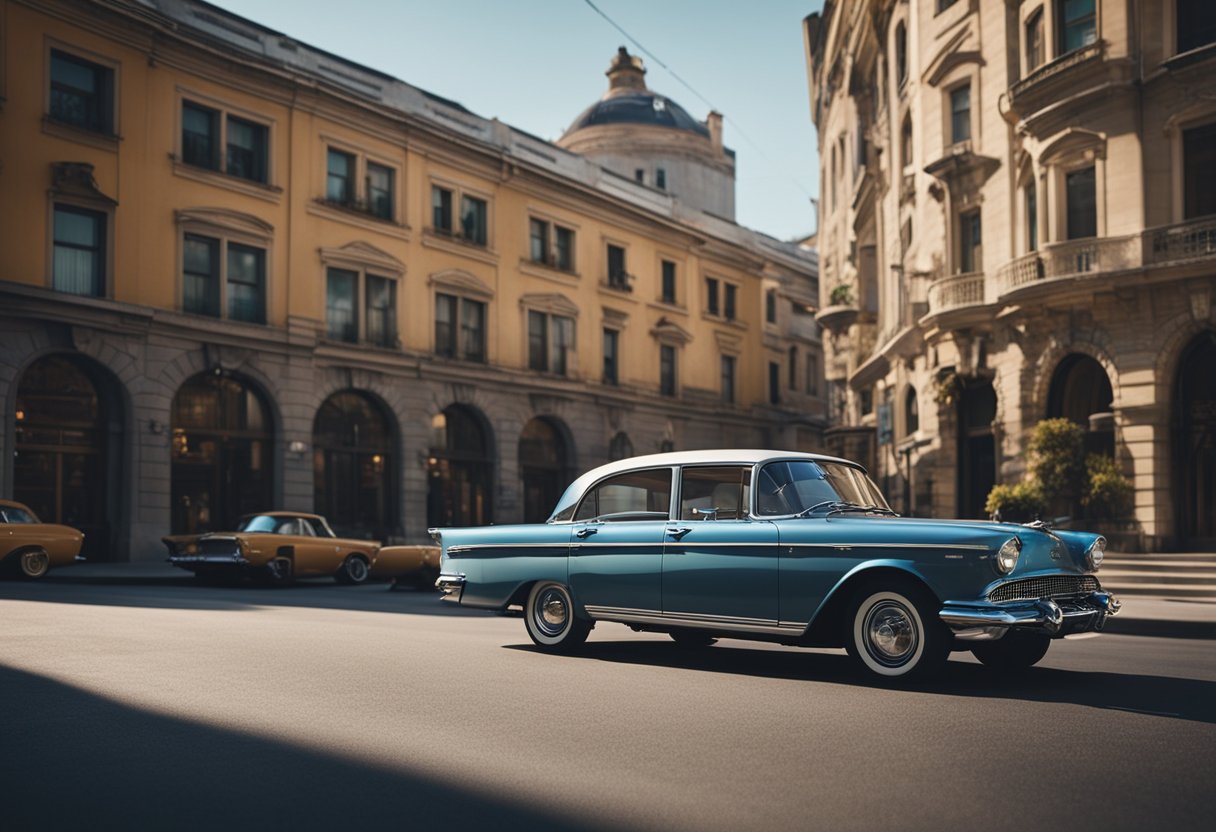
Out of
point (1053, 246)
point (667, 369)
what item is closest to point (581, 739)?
point (1053, 246)

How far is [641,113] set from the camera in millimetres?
67000

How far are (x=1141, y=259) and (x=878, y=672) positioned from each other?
714 inches

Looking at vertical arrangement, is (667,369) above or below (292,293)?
below

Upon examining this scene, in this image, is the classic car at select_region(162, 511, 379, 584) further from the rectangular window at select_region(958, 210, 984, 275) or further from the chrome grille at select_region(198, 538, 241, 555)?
the rectangular window at select_region(958, 210, 984, 275)

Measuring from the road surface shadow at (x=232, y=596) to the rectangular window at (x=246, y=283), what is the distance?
1152 cm

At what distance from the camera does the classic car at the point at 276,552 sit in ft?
70.1

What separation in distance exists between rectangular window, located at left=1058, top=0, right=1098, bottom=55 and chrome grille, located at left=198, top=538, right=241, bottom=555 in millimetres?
19392

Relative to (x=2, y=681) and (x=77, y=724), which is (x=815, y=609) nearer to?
(x=77, y=724)

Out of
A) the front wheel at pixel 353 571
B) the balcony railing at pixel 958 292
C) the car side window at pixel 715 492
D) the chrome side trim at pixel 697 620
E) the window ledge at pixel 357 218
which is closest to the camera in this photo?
the chrome side trim at pixel 697 620

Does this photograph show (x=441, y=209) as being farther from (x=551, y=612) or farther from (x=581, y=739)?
(x=581, y=739)

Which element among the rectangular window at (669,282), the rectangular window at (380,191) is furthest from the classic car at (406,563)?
the rectangular window at (669,282)

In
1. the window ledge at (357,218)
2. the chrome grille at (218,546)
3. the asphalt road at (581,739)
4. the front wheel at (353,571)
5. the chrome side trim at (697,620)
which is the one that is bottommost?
the front wheel at (353,571)

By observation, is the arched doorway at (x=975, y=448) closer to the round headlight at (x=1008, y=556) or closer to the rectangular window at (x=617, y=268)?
the rectangular window at (x=617, y=268)

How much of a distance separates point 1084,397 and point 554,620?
61.4 ft
